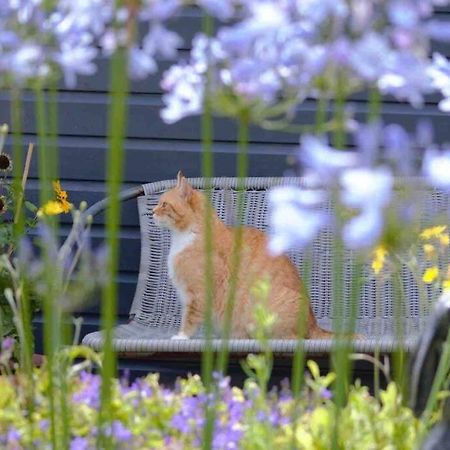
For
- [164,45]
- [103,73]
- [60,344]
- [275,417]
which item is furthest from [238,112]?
[103,73]

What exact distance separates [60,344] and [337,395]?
0.35 m

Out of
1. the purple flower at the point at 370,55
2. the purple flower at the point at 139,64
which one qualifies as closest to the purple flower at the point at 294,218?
the purple flower at the point at 370,55

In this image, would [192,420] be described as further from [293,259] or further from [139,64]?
[293,259]

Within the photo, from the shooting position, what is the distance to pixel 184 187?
3924 millimetres

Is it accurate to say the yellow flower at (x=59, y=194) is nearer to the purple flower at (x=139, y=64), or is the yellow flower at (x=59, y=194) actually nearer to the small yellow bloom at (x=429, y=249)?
the small yellow bloom at (x=429, y=249)

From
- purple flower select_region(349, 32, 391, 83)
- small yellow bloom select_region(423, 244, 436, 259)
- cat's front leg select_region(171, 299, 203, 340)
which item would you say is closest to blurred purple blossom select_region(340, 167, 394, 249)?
purple flower select_region(349, 32, 391, 83)

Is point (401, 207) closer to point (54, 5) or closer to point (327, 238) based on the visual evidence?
point (54, 5)

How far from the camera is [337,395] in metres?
0.93

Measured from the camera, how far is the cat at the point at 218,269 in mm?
3861

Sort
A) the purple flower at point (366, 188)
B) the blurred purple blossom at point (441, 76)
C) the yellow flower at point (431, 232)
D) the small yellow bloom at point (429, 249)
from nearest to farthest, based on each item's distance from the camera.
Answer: the purple flower at point (366, 188) → the blurred purple blossom at point (441, 76) → the yellow flower at point (431, 232) → the small yellow bloom at point (429, 249)

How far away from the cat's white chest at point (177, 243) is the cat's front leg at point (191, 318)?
6.8 inches

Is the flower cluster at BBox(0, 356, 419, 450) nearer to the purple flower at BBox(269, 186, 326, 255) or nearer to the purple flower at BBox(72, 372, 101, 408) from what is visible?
the purple flower at BBox(72, 372, 101, 408)

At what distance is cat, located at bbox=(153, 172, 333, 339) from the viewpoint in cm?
386

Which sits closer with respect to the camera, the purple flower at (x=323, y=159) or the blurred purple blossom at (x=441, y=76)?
the purple flower at (x=323, y=159)
